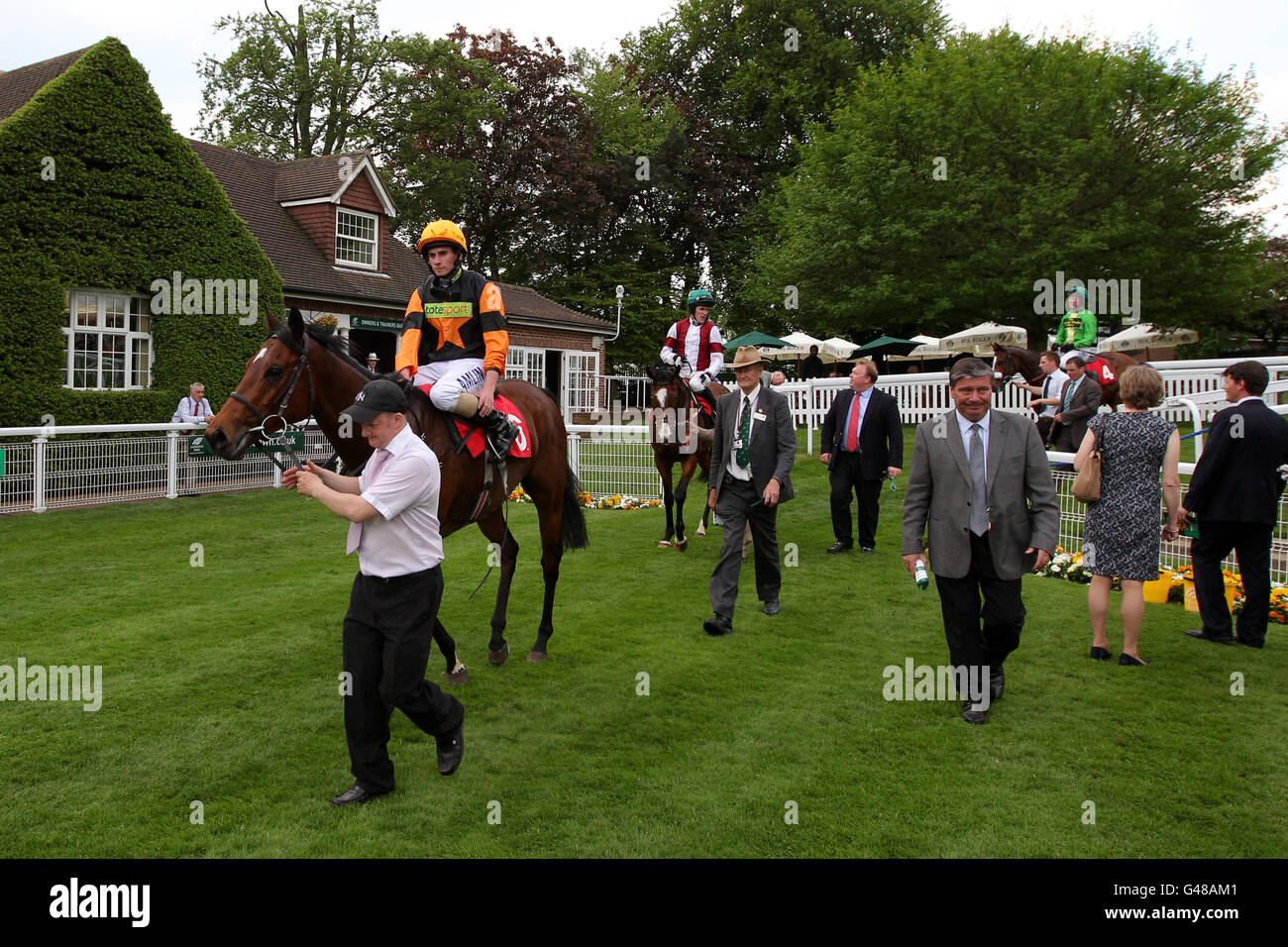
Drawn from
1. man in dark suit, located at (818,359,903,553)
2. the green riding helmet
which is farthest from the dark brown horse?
the green riding helmet

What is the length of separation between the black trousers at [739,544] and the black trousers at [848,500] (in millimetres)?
2773

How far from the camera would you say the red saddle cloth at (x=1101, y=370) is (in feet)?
35.2

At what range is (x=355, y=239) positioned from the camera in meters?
21.3

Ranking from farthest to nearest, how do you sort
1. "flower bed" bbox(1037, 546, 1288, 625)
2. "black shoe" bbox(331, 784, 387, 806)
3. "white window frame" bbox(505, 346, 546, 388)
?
"white window frame" bbox(505, 346, 546, 388), "flower bed" bbox(1037, 546, 1288, 625), "black shoe" bbox(331, 784, 387, 806)

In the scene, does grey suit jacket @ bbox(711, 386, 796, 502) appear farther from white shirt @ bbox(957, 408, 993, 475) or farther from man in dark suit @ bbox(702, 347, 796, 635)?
white shirt @ bbox(957, 408, 993, 475)

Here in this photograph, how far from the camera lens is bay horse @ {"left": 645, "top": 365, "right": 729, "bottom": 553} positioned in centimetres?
963

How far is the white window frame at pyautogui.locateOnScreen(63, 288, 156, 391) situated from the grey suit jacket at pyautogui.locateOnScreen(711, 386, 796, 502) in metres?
12.9

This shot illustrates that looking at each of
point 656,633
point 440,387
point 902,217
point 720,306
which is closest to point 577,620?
point 656,633

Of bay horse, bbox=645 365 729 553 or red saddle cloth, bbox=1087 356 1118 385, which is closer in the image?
bay horse, bbox=645 365 729 553

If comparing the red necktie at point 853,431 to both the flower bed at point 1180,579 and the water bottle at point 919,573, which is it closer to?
the flower bed at point 1180,579

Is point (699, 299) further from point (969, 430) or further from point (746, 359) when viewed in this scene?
point (969, 430)

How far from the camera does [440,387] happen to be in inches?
197

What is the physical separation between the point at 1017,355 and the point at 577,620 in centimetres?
834

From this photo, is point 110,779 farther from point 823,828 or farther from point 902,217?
point 902,217
